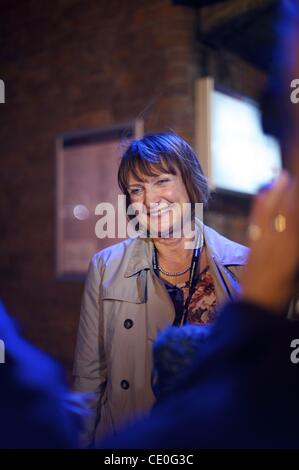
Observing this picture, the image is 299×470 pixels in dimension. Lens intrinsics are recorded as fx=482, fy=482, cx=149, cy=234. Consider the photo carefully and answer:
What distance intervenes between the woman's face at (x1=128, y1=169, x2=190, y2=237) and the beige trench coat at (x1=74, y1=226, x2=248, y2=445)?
11cm

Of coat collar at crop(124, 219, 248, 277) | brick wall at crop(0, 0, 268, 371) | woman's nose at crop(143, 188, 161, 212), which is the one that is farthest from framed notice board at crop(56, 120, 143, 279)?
woman's nose at crop(143, 188, 161, 212)

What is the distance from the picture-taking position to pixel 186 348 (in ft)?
2.26

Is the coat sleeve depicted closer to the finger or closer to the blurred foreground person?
the blurred foreground person

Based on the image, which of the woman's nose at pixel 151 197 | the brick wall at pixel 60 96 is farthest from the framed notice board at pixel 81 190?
the woman's nose at pixel 151 197

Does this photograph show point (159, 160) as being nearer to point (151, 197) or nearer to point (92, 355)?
point (151, 197)

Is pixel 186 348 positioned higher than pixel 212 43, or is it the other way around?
pixel 212 43

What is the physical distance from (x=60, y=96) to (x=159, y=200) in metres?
2.50

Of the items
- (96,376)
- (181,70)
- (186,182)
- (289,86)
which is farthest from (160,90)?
(289,86)

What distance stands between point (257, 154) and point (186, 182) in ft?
6.73

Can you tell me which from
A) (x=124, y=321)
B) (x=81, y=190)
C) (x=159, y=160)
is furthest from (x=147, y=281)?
(x=81, y=190)

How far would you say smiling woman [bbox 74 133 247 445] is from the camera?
142 centimetres

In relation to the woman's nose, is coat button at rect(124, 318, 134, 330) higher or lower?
lower

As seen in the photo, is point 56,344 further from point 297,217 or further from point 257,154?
point 297,217

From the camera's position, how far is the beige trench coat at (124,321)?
4.64 feet
